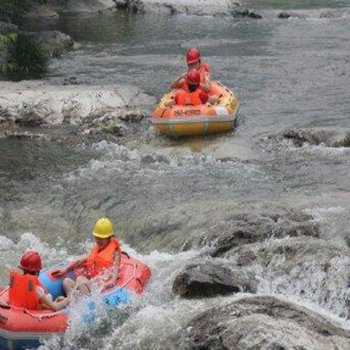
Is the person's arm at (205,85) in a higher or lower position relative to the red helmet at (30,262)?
higher

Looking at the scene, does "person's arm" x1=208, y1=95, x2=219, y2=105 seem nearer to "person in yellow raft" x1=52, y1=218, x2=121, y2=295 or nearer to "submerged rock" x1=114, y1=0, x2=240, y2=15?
"person in yellow raft" x1=52, y1=218, x2=121, y2=295

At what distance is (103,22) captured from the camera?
3114cm

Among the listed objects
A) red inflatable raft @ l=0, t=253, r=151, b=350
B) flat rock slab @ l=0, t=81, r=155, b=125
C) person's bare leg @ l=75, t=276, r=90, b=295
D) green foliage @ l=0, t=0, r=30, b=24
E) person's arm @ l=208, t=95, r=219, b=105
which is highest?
green foliage @ l=0, t=0, r=30, b=24

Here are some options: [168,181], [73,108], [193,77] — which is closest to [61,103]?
[73,108]

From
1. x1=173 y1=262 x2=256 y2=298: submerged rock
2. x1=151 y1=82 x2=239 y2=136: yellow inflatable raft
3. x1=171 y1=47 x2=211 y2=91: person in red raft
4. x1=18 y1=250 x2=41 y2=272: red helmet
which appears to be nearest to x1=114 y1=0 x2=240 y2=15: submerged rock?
x1=171 y1=47 x2=211 y2=91: person in red raft

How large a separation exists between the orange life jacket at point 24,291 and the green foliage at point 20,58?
1246 cm

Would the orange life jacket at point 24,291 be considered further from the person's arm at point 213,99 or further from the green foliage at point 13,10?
the green foliage at point 13,10

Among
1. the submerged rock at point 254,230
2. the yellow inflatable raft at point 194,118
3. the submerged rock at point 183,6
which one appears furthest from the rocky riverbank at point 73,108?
the submerged rock at point 183,6

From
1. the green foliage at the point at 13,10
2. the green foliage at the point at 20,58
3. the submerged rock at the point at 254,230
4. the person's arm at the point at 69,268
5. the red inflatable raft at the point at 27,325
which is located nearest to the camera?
the red inflatable raft at the point at 27,325

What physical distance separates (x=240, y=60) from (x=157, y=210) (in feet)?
37.6

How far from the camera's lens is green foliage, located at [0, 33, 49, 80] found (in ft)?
66.4

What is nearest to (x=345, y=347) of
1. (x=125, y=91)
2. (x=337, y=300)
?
(x=337, y=300)

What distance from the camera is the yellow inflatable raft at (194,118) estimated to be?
14844mm

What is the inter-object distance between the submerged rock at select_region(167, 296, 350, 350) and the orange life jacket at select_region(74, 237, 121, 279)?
5.23 ft
